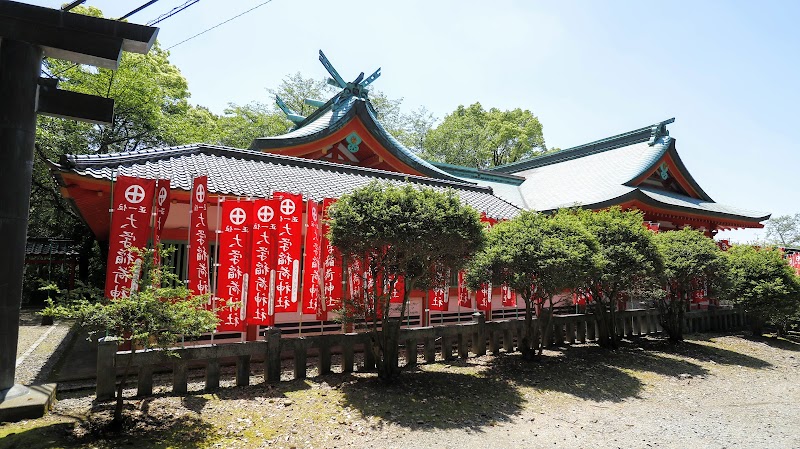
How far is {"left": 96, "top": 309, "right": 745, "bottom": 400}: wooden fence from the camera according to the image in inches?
255

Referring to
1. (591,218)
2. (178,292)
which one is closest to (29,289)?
(178,292)

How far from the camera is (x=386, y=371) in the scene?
780 centimetres

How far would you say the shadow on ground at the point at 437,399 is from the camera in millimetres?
6531

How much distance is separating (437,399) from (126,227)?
614 centimetres

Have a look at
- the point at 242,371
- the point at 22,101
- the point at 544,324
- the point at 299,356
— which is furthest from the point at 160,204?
the point at 544,324

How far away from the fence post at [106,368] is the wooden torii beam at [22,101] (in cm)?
91

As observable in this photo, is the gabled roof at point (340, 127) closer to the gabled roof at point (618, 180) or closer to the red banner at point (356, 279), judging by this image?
the gabled roof at point (618, 180)

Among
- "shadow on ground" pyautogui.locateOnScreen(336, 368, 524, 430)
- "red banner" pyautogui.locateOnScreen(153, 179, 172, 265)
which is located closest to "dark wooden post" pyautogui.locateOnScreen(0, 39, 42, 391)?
"red banner" pyautogui.locateOnScreen(153, 179, 172, 265)

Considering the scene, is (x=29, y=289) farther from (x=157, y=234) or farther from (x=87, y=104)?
(x=87, y=104)

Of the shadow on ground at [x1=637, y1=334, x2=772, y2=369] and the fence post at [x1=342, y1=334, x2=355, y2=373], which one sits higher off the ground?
the fence post at [x1=342, y1=334, x2=355, y2=373]

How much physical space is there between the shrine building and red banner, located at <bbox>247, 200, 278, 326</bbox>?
81 cm

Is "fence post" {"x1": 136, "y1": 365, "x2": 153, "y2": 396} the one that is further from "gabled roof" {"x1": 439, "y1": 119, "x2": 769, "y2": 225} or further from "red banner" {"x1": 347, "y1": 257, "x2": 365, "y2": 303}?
"gabled roof" {"x1": 439, "y1": 119, "x2": 769, "y2": 225}

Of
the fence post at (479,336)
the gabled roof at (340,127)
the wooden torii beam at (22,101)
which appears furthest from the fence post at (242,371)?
the gabled roof at (340,127)

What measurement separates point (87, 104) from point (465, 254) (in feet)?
21.0
